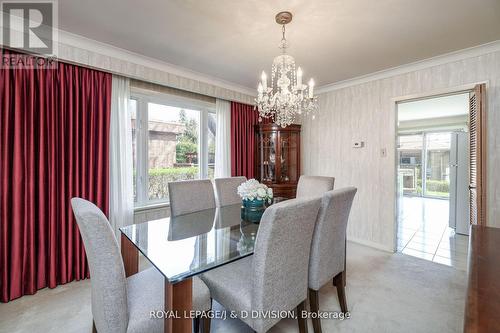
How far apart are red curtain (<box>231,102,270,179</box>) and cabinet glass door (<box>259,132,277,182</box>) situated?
16 cm

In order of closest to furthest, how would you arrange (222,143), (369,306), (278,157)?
(369,306), (222,143), (278,157)

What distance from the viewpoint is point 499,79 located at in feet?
7.88

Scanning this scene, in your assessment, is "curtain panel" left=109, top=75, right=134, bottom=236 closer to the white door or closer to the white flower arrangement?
the white flower arrangement

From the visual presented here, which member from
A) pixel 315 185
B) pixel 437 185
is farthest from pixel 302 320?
pixel 437 185

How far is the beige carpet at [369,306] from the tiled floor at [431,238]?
0.38m

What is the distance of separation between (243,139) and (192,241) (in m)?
2.58

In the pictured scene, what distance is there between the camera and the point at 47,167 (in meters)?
2.19

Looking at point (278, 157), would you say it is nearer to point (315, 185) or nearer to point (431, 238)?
point (315, 185)

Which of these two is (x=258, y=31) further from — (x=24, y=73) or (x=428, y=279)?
(x=428, y=279)

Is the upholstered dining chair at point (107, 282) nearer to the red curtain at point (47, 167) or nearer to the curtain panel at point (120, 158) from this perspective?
the red curtain at point (47, 167)

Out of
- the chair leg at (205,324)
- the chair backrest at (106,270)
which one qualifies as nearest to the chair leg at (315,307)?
the chair leg at (205,324)

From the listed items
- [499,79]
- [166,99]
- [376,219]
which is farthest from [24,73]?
→ [499,79]

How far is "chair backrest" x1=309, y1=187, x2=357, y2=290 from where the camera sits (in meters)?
1.58

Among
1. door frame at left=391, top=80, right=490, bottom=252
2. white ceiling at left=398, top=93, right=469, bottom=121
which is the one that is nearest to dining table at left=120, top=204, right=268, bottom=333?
door frame at left=391, top=80, right=490, bottom=252
